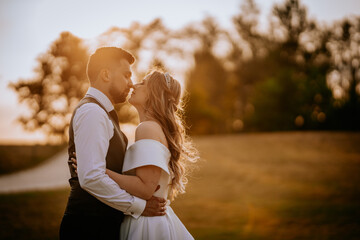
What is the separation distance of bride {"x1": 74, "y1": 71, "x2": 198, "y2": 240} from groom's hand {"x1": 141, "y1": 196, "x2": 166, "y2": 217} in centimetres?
4

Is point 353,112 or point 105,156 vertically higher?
point 105,156

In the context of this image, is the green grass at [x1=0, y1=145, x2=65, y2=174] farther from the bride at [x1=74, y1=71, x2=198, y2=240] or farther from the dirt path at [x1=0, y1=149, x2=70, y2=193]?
the bride at [x1=74, y1=71, x2=198, y2=240]

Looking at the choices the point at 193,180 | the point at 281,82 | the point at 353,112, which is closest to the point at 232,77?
the point at 281,82

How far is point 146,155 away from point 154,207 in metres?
0.46

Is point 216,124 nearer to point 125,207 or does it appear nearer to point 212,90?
point 212,90

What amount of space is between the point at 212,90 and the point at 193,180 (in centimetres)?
2447

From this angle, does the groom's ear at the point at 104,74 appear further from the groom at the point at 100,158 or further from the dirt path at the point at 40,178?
the dirt path at the point at 40,178

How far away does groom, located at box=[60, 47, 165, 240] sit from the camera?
2.60 metres

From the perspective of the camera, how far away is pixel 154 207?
294 cm

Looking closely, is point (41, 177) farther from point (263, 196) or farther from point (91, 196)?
point (91, 196)

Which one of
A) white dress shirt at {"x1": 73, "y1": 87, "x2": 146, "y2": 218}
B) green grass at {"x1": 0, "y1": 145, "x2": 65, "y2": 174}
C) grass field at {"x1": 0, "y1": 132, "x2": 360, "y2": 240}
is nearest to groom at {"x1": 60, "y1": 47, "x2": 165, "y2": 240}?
white dress shirt at {"x1": 73, "y1": 87, "x2": 146, "y2": 218}

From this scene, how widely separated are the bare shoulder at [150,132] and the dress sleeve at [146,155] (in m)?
0.04

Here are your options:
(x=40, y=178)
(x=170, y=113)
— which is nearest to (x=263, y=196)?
(x=40, y=178)

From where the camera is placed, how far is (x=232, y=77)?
131 ft
